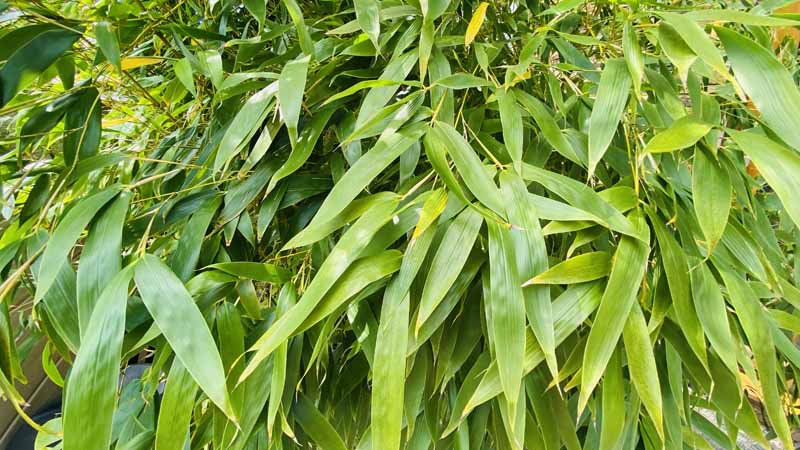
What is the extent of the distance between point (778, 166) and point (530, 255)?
0.13m

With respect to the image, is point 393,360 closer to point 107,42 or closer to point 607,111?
point 607,111

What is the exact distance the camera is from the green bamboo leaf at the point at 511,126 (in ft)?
1.01

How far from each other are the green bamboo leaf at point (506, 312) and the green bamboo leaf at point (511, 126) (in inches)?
2.4

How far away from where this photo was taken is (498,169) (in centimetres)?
32

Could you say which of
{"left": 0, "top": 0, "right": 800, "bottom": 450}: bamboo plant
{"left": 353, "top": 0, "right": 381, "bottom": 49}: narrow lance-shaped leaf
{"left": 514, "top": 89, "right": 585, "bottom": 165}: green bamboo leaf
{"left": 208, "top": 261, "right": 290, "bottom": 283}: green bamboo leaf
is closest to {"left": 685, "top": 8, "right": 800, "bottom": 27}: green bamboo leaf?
{"left": 0, "top": 0, "right": 800, "bottom": 450}: bamboo plant

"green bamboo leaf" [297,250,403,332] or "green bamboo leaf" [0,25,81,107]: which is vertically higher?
"green bamboo leaf" [0,25,81,107]

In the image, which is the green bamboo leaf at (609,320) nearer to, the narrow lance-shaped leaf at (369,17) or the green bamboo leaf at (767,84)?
the green bamboo leaf at (767,84)

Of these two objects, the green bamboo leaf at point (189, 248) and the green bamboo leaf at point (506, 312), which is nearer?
the green bamboo leaf at point (506, 312)

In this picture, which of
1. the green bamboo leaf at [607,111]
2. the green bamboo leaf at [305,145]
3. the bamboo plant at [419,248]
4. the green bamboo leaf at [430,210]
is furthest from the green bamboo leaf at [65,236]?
the green bamboo leaf at [607,111]

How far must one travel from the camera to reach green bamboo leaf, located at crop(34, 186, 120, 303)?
0.29 metres

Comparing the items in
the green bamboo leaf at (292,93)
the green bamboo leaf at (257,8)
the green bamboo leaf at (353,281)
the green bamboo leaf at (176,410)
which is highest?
the green bamboo leaf at (257,8)

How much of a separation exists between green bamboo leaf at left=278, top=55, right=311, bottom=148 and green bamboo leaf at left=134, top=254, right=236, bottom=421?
12 cm

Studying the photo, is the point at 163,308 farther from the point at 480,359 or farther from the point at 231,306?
the point at 480,359

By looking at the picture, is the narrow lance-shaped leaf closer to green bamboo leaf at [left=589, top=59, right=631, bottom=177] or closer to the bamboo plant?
the bamboo plant
